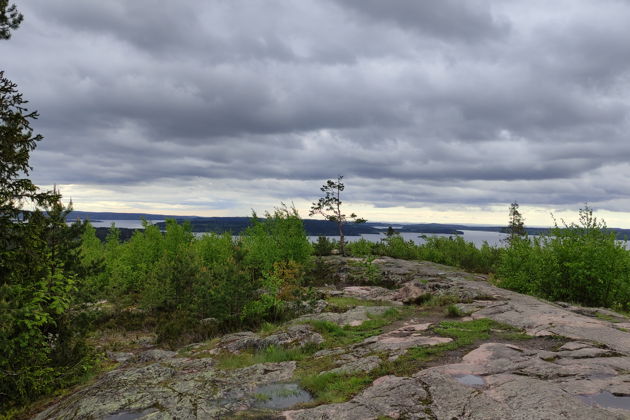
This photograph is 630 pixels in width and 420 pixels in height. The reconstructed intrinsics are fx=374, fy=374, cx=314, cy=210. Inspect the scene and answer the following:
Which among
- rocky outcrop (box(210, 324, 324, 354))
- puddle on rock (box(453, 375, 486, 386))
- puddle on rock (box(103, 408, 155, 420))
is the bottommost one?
rocky outcrop (box(210, 324, 324, 354))

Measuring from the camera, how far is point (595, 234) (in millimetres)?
21547

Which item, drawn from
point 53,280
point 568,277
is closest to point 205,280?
point 53,280

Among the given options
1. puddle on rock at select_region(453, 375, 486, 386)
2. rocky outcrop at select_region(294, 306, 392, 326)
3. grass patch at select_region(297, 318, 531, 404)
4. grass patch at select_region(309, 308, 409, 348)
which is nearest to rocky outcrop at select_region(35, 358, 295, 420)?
grass patch at select_region(297, 318, 531, 404)

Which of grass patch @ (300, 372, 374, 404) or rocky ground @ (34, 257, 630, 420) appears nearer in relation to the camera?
rocky ground @ (34, 257, 630, 420)

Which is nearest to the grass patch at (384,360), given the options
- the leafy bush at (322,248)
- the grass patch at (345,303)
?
the grass patch at (345,303)

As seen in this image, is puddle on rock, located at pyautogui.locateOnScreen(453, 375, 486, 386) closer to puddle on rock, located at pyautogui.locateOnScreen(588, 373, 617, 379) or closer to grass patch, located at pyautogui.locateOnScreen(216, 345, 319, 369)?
puddle on rock, located at pyautogui.locateOnScreen(588, 373, 617, 379)

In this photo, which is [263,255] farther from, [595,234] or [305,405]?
[305,405]

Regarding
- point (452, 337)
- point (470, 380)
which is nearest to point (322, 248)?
point (452, 337)

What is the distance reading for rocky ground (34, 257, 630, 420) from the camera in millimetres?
6992

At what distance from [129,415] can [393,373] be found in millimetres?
5933

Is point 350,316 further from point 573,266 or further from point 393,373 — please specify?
point 573,266

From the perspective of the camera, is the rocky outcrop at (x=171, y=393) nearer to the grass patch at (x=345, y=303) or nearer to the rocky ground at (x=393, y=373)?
the rocky ground at (x=393, y=373)

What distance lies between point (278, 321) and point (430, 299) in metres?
8.05

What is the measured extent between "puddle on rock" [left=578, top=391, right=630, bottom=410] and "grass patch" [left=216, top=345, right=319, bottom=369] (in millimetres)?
7534
